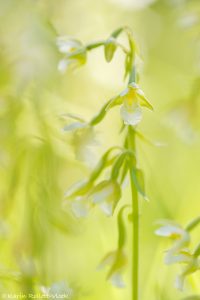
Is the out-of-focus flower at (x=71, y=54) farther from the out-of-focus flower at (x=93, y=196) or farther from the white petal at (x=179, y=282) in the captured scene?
the white petal at (x=179, y=282)

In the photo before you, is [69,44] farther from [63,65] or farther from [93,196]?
[93,196]

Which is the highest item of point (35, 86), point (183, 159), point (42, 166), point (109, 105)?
point (183, 159)

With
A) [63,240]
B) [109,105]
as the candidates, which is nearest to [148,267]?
[63,240]

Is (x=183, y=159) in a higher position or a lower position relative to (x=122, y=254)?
higher

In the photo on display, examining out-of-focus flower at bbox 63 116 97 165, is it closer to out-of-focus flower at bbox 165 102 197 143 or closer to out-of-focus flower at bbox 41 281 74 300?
out-of-focus flower at bbox 41 281 74 300

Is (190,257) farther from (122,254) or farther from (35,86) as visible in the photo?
(35,86)

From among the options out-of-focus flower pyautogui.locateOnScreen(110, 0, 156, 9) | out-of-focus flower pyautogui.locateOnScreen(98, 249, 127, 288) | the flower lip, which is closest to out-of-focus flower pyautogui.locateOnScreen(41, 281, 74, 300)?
out-of-focus flower pyautogui.locateOnScreen(98, 249, 127, 288)

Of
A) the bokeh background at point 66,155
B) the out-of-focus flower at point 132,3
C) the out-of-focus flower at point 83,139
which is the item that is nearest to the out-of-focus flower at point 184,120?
the bokeh background at point 66,155
